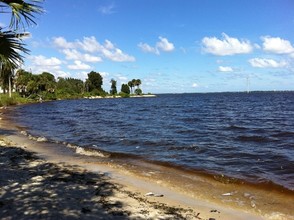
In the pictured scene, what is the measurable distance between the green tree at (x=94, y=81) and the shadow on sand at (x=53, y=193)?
169 meters

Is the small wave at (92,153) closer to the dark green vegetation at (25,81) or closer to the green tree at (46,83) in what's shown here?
the dark green vegetation at (25,81)

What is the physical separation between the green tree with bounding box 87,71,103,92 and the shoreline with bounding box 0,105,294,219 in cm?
16625

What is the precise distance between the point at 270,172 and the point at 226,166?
1.90 m

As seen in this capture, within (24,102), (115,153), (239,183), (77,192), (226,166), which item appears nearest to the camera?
(77,192)

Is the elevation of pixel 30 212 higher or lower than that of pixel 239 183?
higher

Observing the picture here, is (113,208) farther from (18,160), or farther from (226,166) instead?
(226,166)

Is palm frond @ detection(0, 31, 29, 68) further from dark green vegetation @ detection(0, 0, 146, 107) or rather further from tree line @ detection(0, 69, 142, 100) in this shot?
tree line @ detection(0, 69, 142, 100)

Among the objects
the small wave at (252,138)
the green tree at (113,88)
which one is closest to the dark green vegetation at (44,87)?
the green tree at (113,88)

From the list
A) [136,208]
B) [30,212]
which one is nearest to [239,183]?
[136,208]

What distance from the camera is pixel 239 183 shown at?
1277cm

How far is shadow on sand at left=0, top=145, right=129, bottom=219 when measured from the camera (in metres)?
7.51

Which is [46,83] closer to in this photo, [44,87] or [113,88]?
[44,87]

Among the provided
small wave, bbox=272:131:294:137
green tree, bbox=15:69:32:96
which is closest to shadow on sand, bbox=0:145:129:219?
small wave, bbox=272:131:294:137

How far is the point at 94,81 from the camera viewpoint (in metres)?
182
